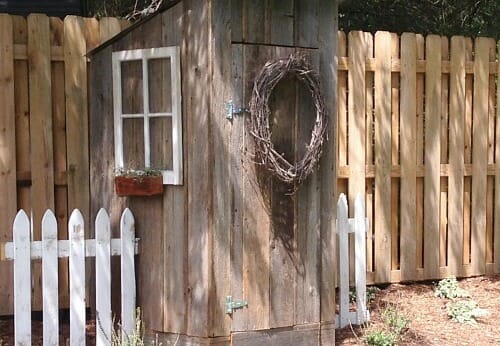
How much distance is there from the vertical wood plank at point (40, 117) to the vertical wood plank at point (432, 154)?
3.59 meters

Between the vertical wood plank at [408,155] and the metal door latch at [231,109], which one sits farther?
the vertical wood plank at [408,155]

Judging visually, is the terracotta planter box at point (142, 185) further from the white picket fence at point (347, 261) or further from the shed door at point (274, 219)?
the white picket fence at point (347, 261)

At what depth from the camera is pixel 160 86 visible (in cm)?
457

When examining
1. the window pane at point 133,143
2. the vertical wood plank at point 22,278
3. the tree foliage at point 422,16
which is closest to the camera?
the vertical wood plank at point 22,278

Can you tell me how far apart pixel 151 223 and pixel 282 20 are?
1730 mm

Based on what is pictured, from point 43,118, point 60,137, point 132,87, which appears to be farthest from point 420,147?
point 43,118

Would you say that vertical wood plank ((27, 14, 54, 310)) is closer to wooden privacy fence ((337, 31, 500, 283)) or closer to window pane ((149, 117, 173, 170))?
window pane ((149, 117, 173, 170))

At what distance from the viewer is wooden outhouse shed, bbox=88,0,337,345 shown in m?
4.39

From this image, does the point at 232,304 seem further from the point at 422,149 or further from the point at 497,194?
the point at 497,194

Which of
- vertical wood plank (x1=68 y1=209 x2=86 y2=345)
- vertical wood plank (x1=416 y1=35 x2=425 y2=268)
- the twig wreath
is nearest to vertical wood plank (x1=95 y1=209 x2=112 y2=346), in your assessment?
vertical wood plank (x1=68 y1=209 x2=86 y2=345)

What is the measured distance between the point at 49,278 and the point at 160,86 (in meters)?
1.54

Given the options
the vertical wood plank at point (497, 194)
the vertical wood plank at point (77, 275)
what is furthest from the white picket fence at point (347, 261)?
the vertical wood plank at point (77, 275)

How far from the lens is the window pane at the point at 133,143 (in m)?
4.67

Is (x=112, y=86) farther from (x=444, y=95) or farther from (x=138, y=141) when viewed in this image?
(x=444, y=95)
